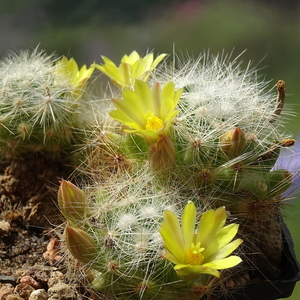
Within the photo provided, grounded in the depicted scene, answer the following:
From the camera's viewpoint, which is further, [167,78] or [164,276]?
[167,78]

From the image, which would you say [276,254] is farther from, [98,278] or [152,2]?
[152,2]

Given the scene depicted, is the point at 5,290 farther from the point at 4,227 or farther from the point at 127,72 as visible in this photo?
Answer: the point at 127,72

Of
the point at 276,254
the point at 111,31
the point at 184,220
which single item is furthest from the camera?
the point at 111,31

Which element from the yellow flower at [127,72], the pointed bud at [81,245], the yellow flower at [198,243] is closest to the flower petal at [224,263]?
the yellow flower at [198,243]

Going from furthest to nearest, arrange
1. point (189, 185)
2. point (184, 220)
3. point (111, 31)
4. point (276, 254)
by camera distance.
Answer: point (111, 31), point (276, 254), point (189, 185), point (184, 220)

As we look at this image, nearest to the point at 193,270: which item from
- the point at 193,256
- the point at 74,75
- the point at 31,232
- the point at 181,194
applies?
the point at 193,256

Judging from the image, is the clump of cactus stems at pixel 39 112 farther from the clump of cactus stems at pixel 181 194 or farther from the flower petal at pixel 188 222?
the flower petal at pixel 188 222

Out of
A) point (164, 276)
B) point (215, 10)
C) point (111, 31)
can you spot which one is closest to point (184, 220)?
point (164, 276)
